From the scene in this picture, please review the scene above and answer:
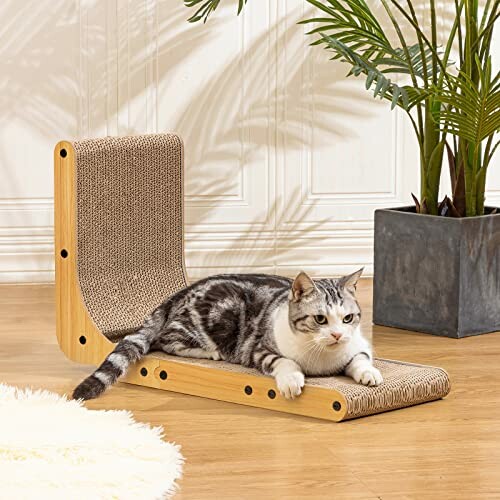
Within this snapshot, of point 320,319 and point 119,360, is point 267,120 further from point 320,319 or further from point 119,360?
point 320,319

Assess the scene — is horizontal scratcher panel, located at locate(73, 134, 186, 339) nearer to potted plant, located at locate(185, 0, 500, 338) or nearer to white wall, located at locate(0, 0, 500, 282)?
potted plant, located at locate(185, 0, 500, 338)

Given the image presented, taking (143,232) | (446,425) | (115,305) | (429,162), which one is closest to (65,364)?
(115,305)

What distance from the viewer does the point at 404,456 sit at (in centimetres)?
242

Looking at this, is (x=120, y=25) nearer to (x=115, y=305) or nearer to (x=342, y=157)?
A: (x=342, y=157)

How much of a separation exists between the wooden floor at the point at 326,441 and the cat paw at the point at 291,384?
6cm

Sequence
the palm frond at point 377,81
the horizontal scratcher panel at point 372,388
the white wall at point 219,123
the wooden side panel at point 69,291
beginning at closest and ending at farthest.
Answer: the horizontal scratcher panel at point 372,388, the wooden side panel at point 69,291, the palm frond at point 377,81, the white wall at point 219,123

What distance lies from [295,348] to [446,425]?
0.39 m

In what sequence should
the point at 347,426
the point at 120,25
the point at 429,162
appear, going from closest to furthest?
the point at 347,426 → the point at 429,162 → the point at 120,25

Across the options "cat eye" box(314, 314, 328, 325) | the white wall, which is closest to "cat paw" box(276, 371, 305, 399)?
"cat eye" box(314, 314, 328, 325)

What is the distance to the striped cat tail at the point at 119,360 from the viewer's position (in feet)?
9.19

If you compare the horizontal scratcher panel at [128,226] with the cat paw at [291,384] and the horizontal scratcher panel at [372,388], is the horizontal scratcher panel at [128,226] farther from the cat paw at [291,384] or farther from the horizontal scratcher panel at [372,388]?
the cat paw at [291,384]

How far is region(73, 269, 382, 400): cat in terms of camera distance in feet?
8.74

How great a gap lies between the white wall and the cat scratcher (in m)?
1.14

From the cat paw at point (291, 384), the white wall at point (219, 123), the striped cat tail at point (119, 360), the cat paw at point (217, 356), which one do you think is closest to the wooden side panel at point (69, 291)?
the striped cat tail at point (119, 360)
